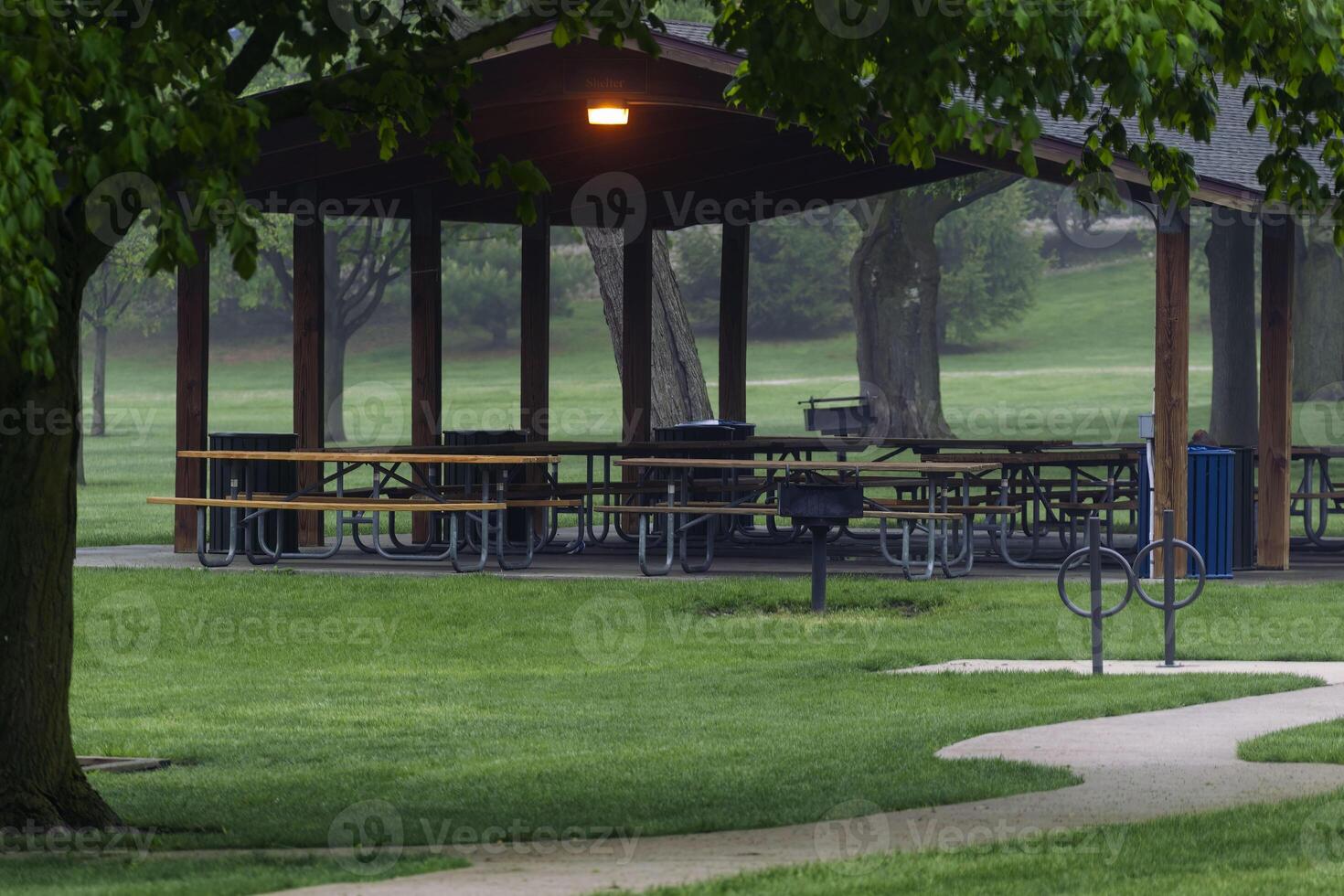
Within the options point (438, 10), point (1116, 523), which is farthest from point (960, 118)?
point (1116, 523)

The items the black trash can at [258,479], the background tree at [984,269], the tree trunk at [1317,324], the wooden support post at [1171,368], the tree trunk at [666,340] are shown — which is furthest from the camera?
the background tree at [984,269]

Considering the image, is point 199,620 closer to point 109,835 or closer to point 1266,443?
point 109,835

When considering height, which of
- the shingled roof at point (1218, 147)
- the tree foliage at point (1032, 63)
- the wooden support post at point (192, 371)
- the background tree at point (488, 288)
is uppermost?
the background tree at point (488, 288)

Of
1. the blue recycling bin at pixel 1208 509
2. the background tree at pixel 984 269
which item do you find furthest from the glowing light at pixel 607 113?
the background tree at pixel 984 269

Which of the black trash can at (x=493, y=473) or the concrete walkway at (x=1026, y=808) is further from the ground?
the black trash can at (x=493, y=473)

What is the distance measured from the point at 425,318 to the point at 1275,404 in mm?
7353

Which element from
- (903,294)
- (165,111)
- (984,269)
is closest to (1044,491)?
(165,111)

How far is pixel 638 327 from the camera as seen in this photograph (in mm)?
21375

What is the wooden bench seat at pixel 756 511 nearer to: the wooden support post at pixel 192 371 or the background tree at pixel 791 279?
the wooden support post at pixel 192 371

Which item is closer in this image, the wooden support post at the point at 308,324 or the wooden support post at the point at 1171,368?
the wooden support post at the point at 1171,368

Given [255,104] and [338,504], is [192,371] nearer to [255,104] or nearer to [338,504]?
[338,504]

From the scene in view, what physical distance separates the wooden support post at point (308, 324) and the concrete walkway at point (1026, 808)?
971 cm

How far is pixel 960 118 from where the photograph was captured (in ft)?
24.7

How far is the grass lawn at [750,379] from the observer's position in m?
57.5
